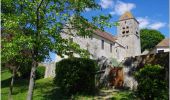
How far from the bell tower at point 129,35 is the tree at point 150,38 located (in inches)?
511

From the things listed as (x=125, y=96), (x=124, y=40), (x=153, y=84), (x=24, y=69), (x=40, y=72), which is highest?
(x=124, y=40)

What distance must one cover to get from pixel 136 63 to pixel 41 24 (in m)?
10.8

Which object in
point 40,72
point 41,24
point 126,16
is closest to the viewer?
point 41,24

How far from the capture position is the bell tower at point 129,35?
6912 centimetres

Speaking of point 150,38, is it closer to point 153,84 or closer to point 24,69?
point 24,69

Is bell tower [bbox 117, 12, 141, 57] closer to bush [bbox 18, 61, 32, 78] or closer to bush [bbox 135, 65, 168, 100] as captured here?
bush [bbox 18, 61, 32, 78]

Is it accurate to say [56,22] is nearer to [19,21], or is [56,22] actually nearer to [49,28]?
[49,28]

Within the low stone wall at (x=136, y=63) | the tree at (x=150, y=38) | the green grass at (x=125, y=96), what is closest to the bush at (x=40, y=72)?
the low stone wall at (x=136, y=63)

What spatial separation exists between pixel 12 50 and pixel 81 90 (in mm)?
9823

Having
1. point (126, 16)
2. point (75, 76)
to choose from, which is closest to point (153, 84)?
point (75, 76)

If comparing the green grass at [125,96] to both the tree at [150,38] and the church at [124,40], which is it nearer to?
the church at [124,40]

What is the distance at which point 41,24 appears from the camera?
607 inches

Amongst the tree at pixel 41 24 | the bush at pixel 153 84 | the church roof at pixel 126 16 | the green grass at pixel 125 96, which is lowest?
the green grass at pixel 125 96

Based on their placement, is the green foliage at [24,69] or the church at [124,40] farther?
the church at [124,40]
